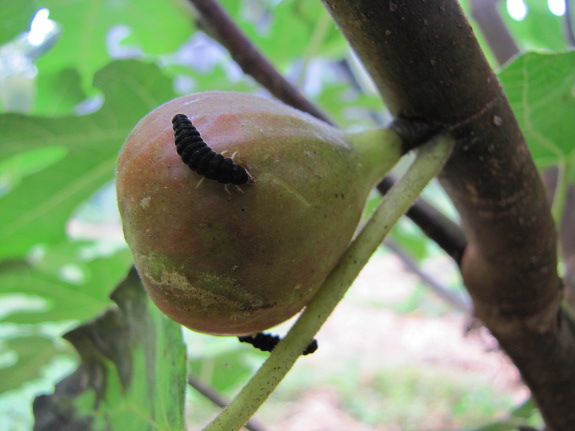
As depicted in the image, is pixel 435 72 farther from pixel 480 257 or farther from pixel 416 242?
pixel 416 242

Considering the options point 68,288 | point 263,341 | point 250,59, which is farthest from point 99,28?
point 263,341

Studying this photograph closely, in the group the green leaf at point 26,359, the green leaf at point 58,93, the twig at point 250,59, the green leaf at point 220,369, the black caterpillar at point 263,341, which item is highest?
the twig at point 250,59

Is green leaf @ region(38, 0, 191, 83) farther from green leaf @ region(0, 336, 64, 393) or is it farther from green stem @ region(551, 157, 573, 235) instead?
green stem @ region(551, 157, 573, 235)

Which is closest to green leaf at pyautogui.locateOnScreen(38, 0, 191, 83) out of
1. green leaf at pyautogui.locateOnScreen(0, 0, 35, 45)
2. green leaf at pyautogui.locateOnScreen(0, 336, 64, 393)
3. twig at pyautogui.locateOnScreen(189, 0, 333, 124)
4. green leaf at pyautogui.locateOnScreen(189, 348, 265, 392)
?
green leaf at pyautogui.locateOnScreen(0, 0, 35, 45)

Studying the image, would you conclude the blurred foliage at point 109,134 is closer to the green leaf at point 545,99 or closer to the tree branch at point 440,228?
the green leaf at point 545,99

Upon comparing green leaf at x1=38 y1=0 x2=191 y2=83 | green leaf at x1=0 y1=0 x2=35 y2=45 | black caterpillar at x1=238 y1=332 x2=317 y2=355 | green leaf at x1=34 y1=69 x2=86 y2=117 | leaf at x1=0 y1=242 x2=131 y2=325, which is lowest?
leaf at x1=0 y1=242 x2=131 y2=325

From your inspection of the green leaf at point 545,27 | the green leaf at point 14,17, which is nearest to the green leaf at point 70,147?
the green leaf at point 14,17
